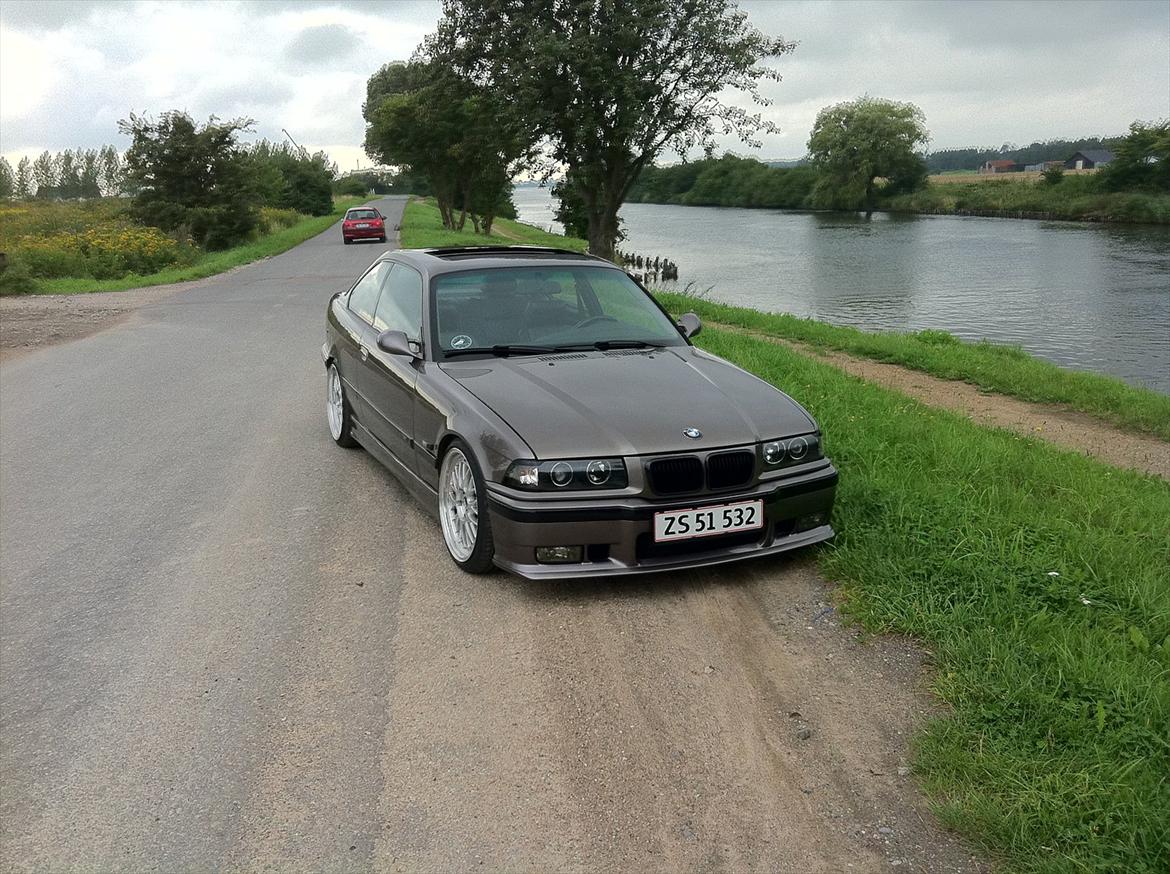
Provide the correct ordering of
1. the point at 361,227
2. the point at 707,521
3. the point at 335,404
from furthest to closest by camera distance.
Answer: the point at 361,227, the point at 335,404, the point at 707,521

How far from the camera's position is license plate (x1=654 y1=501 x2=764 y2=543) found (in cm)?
425

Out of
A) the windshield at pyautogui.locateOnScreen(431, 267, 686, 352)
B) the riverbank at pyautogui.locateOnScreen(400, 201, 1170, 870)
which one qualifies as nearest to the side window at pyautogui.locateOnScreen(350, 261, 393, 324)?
the windshield at pyautogui.locateOnScreen(431, 267, 686, 352)

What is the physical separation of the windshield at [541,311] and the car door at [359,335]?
74 cm

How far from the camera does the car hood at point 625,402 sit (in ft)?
14.3

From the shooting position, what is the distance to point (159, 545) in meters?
5.15

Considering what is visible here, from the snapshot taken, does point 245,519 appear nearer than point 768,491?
No

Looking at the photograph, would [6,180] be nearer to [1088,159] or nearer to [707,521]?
[707,521]

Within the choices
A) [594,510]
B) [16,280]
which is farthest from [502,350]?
[16,280]

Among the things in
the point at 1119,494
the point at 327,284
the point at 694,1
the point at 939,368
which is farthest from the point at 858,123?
the point at 1119,494

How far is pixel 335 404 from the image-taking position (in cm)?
713

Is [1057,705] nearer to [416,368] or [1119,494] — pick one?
[1119,494]

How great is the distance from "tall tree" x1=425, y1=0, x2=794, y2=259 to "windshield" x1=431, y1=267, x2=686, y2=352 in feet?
61.2

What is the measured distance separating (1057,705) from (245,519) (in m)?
4.13

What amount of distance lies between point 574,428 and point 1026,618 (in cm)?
203
